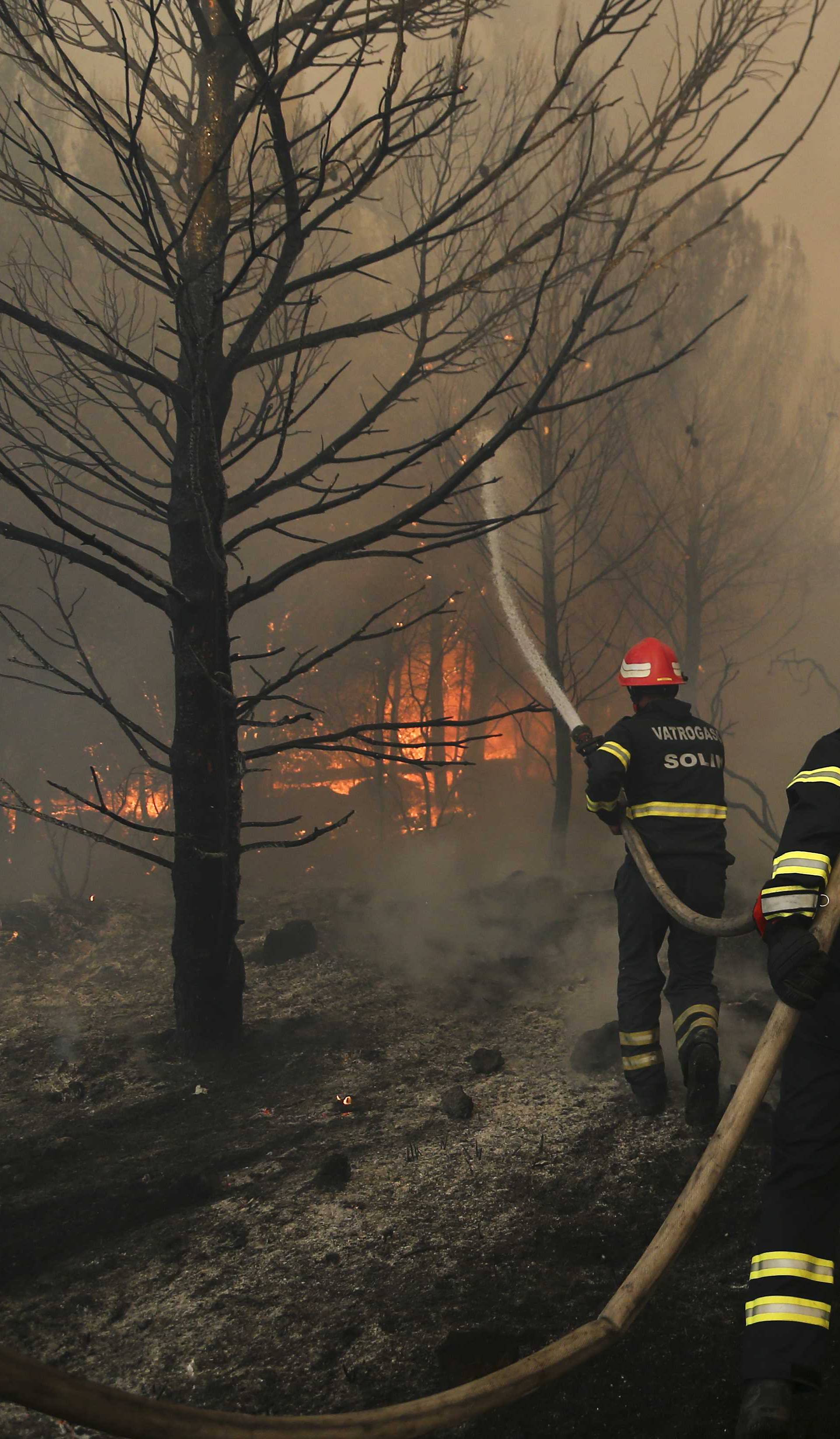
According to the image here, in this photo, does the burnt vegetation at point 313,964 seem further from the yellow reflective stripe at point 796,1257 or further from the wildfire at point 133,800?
the wildfire at point 133,800

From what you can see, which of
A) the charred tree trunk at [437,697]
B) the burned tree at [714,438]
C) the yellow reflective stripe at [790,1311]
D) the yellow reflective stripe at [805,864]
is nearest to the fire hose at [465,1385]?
the yellow reflective stripe at [805,864]

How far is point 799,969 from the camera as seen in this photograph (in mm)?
2283

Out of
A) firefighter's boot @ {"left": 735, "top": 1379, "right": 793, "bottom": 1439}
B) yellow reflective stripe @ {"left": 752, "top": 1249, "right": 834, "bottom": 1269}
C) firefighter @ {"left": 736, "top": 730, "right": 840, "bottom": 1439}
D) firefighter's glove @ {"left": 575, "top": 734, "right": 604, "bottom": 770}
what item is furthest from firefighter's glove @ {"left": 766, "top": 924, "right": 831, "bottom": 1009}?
firefighter's glove @ {"left": 575, "top": 734, "right": 604, "bottom": 770}

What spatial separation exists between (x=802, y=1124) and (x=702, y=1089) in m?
1.19

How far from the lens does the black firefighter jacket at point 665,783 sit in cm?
404

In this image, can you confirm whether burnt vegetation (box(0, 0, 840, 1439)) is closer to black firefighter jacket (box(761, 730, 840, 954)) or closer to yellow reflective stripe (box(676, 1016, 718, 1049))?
yellow reflective stripe (box(676, 1016, 718, 1049))

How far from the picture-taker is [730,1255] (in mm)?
2682

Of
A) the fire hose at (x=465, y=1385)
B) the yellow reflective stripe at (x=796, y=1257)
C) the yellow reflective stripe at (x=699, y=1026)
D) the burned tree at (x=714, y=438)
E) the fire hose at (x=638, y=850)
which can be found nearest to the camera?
the fire hose at (x=465, y=1385)

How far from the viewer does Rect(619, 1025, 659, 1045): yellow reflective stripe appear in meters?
3.75

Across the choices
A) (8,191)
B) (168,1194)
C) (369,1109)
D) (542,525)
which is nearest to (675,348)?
(542,525)

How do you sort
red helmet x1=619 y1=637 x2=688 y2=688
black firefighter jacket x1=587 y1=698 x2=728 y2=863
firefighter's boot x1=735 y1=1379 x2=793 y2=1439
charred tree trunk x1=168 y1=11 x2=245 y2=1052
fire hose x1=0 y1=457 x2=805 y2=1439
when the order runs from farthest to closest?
1. red helmet x1=619 y1=637 x2=688 y2=688
2. charred tree trunk x1=168 y1=11 x2=245 y2=1052
3. black firefighter jacket x1=587 y1=698 x2=728 y2=863
4. firefighter's boot x1=735 y1=1379 x2=793 y2=1439
5. fire hose x1=0 y1=457 x2=805 y2=1439

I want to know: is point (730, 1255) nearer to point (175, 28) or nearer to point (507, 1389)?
point (507, 1389)

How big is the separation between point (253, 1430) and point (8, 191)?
188 inches

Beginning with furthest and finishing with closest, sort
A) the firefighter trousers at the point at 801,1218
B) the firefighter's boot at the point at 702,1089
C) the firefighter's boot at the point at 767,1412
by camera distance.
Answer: the firefighter's boot at the point at 702,1089 → the firefighter trousers at the point at 801,1218 → the firefighter's boot at the point at 767,1412
